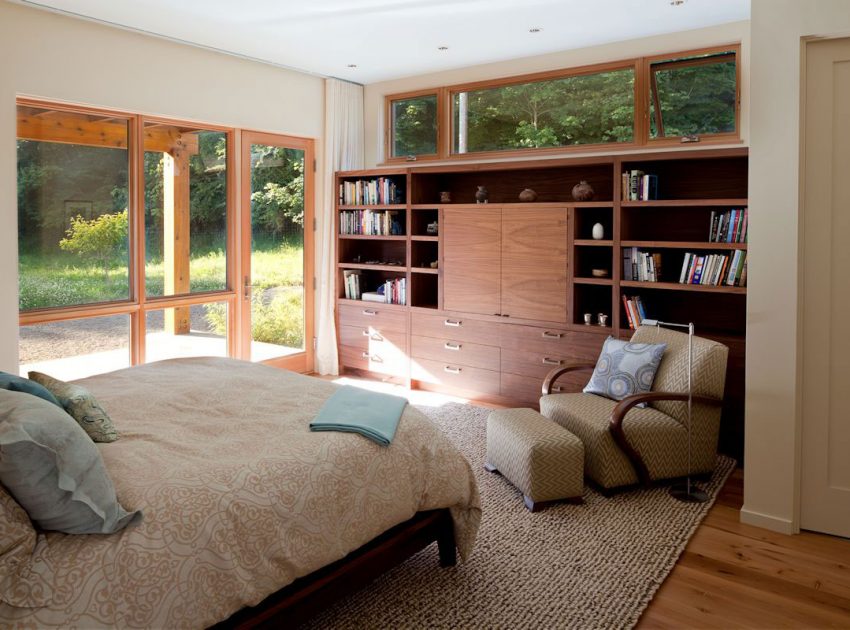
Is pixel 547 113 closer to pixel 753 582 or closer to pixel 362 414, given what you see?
pixel 362 414

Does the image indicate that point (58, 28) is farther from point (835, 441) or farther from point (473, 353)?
point (835, 441)

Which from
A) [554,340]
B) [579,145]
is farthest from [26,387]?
[579,145]

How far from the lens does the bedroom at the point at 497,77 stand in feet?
10.3

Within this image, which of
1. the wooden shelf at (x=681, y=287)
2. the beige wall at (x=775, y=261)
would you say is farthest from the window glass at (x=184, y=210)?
the beige wall at (x=775, y=261)

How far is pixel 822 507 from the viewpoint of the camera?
127 inches

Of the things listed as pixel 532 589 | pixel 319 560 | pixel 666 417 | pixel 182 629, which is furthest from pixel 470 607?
pixel 666 417

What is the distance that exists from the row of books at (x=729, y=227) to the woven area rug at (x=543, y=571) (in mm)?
1624

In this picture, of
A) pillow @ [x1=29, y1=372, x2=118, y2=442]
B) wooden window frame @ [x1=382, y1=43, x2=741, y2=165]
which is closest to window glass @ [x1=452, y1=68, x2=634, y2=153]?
wooden window frame @ [x1=382, y1=43, x2=741, y2=165]

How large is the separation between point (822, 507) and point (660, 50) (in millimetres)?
3318

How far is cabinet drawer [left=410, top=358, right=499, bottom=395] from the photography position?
18.1ft

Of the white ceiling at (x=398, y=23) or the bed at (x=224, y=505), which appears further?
the white ceiling at (x=398, y=23)

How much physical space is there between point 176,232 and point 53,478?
3804 millimetres

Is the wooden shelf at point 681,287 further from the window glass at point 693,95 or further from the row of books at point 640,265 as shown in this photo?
the window glass at point 693,95

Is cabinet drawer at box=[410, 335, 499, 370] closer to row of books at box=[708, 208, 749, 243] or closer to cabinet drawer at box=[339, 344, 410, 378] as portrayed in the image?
cabinet drawer at box=[339, 344, 410, 378]
